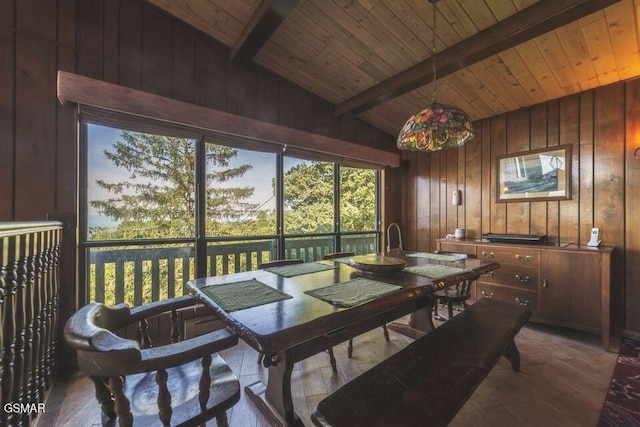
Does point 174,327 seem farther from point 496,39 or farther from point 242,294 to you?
point 496,39

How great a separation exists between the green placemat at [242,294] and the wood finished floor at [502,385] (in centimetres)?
84

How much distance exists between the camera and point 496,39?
86.4 inches

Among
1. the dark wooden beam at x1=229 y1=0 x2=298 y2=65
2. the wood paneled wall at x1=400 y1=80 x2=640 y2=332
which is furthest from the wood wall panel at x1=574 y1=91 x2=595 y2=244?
the dark wooden beam at x1=229 y1=0 x2=298 y2=65

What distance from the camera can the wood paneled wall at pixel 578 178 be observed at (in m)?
2.69

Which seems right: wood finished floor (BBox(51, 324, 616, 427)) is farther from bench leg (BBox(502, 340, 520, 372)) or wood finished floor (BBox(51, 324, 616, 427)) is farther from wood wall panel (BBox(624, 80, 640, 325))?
wood wall panel (BBox(624, 80, 640, 325))

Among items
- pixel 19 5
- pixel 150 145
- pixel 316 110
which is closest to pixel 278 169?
pixel 316 110

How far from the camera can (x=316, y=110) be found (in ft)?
12.2

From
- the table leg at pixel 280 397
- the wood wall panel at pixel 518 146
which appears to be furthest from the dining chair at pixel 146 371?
the wood wall panel at pixel 518 146

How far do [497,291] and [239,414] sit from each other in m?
2.95

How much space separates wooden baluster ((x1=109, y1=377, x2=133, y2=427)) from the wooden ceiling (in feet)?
8.39

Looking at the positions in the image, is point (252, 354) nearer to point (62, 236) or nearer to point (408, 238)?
point (62, 236)

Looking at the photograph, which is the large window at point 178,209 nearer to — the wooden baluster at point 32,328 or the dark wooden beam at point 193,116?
the dark wooden beam at point 193,116

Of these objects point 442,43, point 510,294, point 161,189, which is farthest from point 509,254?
point 161,189

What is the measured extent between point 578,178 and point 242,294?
3.74 meters
